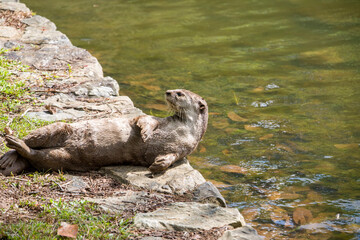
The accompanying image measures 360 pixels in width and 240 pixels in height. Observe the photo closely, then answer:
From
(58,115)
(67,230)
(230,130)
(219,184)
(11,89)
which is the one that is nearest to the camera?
(67,230)

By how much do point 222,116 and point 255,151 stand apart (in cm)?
125

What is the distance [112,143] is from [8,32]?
5.36 m

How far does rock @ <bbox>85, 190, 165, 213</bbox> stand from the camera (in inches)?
153

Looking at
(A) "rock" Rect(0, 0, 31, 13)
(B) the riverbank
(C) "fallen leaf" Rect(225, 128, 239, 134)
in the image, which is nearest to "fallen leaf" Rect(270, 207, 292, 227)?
(B) the riverbank

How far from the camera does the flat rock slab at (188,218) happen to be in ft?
12.1

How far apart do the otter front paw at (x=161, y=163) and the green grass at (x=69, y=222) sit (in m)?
0.72

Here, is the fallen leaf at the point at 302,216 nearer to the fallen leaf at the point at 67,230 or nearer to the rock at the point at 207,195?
the rock at the point at 207,195

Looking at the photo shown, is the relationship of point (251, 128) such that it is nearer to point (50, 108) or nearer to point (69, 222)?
point (50, 108)

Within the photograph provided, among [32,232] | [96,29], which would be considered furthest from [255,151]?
[96,29]

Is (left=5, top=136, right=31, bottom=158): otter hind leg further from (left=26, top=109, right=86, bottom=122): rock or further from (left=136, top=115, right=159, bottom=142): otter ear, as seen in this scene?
(left=26, top=109, right=86, bottom=122): rock

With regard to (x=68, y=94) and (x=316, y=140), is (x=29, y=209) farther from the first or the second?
(x=316, y=140)

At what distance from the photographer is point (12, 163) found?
4.25 metres

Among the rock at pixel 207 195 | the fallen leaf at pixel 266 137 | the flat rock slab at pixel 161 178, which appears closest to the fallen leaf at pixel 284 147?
the fallen leaf at pixel 266 137

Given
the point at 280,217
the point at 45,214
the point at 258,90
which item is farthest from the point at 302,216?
the point at 258,90
